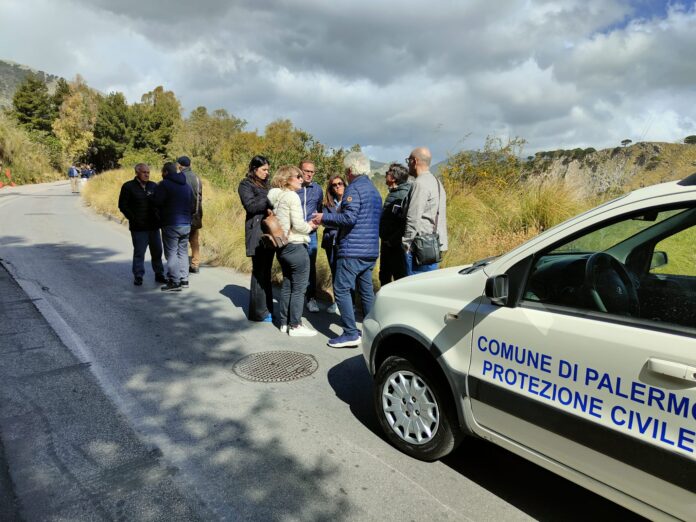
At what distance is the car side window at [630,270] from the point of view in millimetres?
1950

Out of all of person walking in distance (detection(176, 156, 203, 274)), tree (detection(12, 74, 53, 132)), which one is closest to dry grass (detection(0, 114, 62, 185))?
tree (detection(12, 74, 53, 132))

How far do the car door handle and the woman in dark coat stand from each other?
4.23 m

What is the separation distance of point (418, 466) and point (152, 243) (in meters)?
6.07

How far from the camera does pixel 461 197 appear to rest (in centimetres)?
873

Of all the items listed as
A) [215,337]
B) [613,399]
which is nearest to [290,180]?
[215,337]

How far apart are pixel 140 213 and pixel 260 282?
2923 millimetres

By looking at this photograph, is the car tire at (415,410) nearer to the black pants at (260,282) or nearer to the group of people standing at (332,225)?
the group of people standing at (332,225)

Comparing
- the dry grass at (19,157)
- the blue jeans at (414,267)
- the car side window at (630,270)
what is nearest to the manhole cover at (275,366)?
the blue jeans at (414,267)

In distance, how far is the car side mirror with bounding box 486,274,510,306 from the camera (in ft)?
7.29

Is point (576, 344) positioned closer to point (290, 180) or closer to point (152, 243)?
point (290, 180)

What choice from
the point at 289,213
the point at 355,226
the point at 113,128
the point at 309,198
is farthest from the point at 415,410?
the point at 113,128

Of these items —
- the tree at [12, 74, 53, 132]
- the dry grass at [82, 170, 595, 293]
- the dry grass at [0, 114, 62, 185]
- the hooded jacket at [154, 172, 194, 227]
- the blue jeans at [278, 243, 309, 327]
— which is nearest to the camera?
the blue jeans at [278, 243, 309, 327]

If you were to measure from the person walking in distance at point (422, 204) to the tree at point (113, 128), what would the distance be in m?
48.5

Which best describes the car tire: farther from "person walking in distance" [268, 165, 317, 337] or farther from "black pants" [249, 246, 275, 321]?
"black pants" [249, 246, 275, 321]
